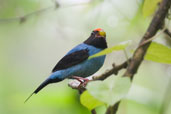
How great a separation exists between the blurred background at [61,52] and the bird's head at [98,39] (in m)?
0.18

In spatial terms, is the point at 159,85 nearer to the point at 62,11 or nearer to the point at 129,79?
the point at 62,11

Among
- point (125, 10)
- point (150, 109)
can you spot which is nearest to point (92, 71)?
point (150, 109)

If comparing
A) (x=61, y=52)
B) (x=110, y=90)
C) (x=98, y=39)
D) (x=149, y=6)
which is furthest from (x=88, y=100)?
(x=61, y=52)

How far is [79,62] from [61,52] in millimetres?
1100

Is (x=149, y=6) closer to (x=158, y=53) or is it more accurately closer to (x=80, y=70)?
(x=80, y=70)

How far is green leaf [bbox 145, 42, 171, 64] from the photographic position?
85 cm

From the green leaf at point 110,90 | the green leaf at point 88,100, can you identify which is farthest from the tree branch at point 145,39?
the green leaf at point 88,100

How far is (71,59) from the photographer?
1.15m

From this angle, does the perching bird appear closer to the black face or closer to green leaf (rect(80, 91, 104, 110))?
the black face

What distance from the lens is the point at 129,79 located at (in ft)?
2.13

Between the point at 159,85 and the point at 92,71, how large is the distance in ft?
4.33

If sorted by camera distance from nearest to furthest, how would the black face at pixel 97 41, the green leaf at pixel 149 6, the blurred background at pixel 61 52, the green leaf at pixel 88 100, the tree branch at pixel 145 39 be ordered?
the tree branch at pixel 145 39 → the green leaf at pixel 88 100 → the black face at pixel 97 41 → the green leaf at pixel 149 6 → the blurred background at pixel 61 52

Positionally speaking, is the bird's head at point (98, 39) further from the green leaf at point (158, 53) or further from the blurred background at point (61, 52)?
the green leaf at point (158, 53)

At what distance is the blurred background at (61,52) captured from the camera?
68.0 inches
